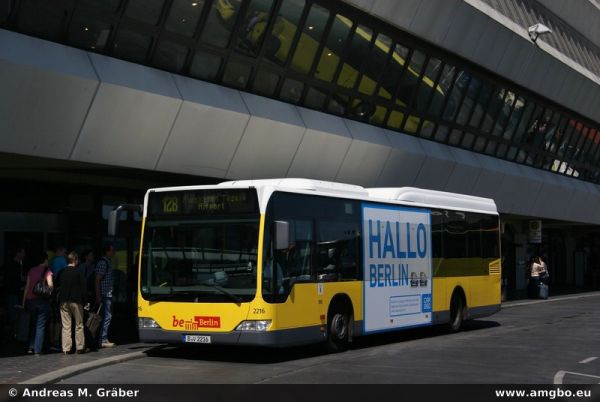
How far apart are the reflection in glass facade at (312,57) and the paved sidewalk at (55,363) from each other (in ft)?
17.8

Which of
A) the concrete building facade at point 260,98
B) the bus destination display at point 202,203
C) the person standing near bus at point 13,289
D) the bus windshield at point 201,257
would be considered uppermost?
the concrete building facade at point 260,98

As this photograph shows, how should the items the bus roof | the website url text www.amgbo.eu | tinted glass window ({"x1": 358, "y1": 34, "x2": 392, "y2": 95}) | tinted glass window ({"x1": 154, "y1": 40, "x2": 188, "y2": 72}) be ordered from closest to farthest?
the website url text www.amgbo.eu → the bus roof → tinted glass window ({"x1": 154, "y1": 40, "x2": 188, "y2": 72}) → tinted glass window ({"x1": 358, "y1": 34, "x2": 392, "y2": 95})

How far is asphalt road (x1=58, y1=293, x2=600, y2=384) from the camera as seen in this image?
39.5 feet

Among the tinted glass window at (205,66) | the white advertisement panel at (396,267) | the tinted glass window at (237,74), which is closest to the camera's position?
the white advertisement panel at (396,267)

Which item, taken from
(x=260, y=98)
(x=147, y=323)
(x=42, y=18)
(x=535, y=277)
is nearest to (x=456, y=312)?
(x=260, y=98)

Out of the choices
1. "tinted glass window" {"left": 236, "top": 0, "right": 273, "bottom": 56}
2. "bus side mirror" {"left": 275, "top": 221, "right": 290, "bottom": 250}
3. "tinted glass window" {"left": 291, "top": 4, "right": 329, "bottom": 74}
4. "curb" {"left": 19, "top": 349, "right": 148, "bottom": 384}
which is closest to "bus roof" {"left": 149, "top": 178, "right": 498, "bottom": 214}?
"bus side mirror" {"left": 275, "top": 221, "right": 290, "bottom": 250}

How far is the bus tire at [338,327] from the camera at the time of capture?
15.1m

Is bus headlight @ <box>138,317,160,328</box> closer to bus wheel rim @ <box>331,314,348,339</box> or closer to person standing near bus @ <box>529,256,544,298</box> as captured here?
bus wheel rim @ <box>331,314,348,339</box>

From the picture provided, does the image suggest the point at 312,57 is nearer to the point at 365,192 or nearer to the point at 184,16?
the point at 184,16

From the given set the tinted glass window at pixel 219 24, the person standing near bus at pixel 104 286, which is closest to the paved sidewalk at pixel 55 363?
the person standing near bus at pixel 104 286

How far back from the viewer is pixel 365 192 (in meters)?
16.6

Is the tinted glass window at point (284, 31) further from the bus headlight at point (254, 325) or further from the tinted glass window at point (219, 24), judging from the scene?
the bus headlight at point (254, 325)

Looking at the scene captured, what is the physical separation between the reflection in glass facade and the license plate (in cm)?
583

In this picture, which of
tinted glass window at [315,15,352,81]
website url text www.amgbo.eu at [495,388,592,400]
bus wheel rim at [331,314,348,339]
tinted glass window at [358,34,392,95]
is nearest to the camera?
website url text www.amgbo.eu at [495,388,592,400]
